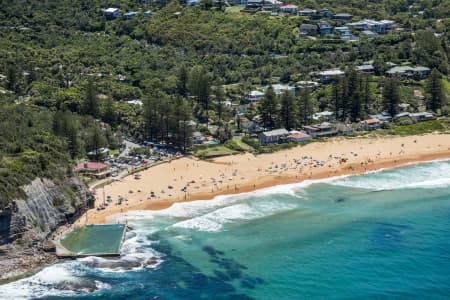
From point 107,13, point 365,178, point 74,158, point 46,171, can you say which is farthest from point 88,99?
point 107,13

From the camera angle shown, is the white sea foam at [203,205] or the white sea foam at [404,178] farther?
the white sea foam at [404,178]

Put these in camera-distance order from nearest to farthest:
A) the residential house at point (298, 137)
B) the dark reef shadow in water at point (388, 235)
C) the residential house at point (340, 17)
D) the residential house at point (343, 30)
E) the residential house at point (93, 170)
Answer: the dark reef shadow in water at point (388, 235) < the residential house at point (93, 170) < the residential house at point (298, 137) < the residential house at point (343, 30) < the residential house at point (340, 17)

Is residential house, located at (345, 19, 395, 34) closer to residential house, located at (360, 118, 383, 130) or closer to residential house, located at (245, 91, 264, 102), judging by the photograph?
residential house, located at (245, 91, 264, 102)

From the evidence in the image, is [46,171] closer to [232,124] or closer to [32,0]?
[232,124]

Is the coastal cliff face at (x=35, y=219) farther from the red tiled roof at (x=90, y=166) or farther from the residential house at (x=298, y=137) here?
the residential house at (x=298, y=137)

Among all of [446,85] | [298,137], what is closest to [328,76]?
[446,85]

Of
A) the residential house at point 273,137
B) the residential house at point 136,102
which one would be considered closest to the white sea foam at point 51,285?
the residential house at point 273,137

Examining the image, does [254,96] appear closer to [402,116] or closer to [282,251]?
[402,116]
